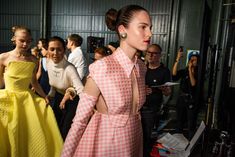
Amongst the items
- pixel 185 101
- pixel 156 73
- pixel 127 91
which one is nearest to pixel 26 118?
pixel 127 91

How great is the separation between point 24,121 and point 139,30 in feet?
4.90

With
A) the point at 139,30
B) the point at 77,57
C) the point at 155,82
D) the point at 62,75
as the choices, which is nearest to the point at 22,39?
the point at 62,75

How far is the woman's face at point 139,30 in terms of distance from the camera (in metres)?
1.13

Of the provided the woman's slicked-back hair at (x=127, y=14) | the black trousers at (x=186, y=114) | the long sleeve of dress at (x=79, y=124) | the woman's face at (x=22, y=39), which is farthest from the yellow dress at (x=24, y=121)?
the black trousers at (x=186, y=114)

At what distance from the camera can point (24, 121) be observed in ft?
6.90

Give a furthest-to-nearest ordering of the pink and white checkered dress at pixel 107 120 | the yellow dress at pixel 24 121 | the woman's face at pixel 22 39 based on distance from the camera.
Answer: the woman's face at pixel 22 39
the yellow dress at pixel 24 121
the pink and white checkered dress at pixel 107 120

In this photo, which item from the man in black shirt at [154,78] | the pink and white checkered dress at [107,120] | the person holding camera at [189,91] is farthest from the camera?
the person holding camera at [189,91]

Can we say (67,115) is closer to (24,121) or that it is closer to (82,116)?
(24,121)

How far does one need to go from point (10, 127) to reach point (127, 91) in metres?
1.32

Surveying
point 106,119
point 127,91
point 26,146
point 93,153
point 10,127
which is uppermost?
point 127,91

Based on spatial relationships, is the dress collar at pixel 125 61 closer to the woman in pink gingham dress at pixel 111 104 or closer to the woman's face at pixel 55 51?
the woman in pink gingham dress at pixel 111 104

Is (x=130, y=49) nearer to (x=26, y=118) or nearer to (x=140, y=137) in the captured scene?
(x=140, y=137)

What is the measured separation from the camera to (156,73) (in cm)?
286

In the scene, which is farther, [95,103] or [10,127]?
[10,127]
